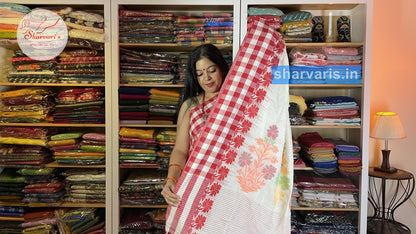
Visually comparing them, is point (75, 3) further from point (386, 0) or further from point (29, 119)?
point (386, 0)

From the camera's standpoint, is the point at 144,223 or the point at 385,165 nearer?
the point at 144,223

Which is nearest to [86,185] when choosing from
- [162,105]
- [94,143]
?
[94,143]

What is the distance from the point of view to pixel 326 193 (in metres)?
2.29

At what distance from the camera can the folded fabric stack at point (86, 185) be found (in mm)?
2359

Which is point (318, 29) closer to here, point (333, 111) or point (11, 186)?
point (333, 111)

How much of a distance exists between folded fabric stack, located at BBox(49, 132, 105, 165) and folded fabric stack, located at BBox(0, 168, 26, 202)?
0.29 meters

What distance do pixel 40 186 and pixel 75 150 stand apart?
33 centimetres

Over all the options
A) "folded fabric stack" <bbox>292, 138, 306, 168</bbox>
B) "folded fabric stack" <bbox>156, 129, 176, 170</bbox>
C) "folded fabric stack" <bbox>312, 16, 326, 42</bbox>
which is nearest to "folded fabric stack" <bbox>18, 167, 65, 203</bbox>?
"folded fabric stack" <bbox>156, 129, 176, 170</bbox>

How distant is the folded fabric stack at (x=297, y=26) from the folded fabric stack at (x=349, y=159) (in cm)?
74

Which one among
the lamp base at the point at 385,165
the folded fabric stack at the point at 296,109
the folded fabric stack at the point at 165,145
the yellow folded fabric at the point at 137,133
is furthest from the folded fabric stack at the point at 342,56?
the yellow folded fabric at the point at 137,133

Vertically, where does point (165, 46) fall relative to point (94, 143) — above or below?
above

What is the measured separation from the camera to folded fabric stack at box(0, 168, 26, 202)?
2.35m

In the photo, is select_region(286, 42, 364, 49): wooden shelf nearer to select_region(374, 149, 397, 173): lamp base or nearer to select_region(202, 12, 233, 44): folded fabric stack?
select_region(202, 12, 233, 44): folded fabric stack

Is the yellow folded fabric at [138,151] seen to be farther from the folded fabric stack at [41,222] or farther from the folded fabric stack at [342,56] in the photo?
the folded fabric stack at [342,56]
